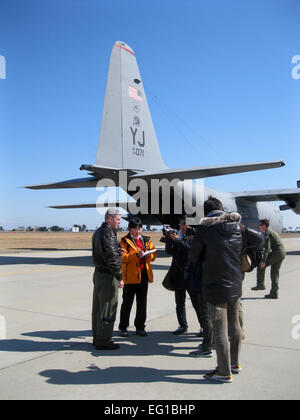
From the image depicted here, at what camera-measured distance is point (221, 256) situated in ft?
11.7

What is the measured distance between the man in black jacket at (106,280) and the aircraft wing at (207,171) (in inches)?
270

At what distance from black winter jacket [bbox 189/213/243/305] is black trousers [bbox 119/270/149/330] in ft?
5.58

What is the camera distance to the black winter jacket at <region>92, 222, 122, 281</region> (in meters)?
4.39

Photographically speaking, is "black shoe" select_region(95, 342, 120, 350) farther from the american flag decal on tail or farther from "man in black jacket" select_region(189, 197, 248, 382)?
the american flag decal on tail

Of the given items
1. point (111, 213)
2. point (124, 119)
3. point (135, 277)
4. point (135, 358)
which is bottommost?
point (135, 358)

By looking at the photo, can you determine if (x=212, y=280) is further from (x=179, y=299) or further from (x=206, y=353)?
(x=179, y=299)

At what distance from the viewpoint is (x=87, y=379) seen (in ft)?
11.2

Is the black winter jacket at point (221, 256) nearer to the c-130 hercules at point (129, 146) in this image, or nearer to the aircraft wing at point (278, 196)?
the c-130 hercules at point (129, 146)

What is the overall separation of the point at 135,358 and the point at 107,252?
1.30 m

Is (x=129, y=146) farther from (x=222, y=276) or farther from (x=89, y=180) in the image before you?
(x=222, y=276)

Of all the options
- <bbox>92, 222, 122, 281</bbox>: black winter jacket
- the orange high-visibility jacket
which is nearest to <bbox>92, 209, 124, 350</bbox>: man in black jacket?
<bbox>92, 222, 122, 281</bbox>: black winter jacket

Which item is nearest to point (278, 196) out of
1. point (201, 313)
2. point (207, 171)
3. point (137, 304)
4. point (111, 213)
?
point (207, 171)
